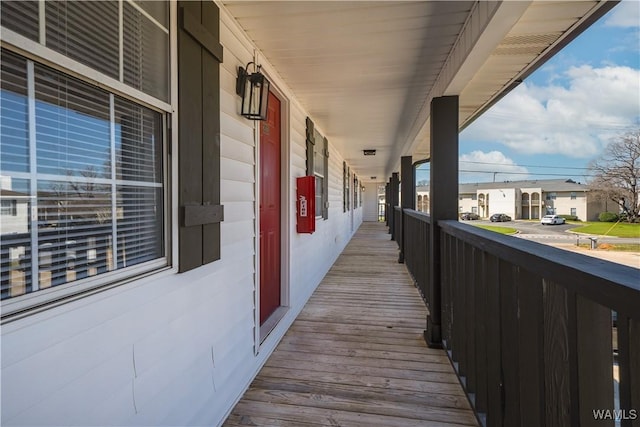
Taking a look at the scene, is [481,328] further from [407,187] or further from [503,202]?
[407,187]

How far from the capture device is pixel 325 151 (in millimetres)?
5328

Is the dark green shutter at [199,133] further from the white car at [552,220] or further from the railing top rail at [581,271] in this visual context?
the white car at [552,220]

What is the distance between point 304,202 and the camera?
358 cm

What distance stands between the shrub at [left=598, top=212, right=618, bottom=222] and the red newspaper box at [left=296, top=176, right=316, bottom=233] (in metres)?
2.58

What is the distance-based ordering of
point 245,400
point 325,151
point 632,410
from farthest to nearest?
1. point 325,151
2. point 245,400
3. point 632,410

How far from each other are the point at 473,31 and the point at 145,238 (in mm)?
1952

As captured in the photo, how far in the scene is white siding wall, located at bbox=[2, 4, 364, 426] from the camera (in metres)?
0.85

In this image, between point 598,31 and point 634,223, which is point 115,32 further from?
point 598,31

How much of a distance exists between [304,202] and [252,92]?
1.62 m

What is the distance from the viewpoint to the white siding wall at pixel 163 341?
0.85m

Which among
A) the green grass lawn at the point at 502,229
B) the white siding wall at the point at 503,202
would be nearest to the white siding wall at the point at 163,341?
the green grass lawn at the point at 502,229

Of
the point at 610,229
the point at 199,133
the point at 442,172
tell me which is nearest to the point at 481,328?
the point at 610,229

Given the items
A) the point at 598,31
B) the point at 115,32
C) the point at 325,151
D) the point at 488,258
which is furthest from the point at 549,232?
the point at 325,151

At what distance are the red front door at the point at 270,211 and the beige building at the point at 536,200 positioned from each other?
5.50 feet
